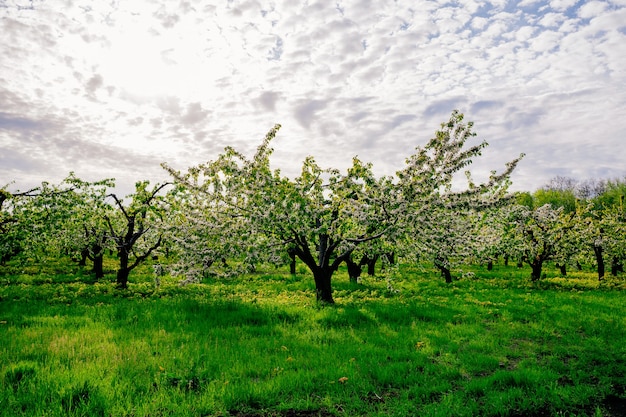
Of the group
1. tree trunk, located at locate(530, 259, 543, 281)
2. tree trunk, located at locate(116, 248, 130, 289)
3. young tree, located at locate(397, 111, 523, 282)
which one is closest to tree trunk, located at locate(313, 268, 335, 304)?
young tree, located at locate(397, 111, 523, 282)

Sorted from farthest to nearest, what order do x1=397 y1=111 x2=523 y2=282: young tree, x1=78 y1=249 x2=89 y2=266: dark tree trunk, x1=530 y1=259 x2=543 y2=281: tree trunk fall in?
1. x1=78 y1=249 x2=89 y2=266: dark tree trunk
2. x1=530 y1=259 x2=543 y2=281: tree trunk
3. x1=397 y1=111 x2=523 y2=282: young tree

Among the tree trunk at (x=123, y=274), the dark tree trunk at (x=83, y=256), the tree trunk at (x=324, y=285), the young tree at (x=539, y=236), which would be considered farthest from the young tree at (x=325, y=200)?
the dark tree trunk at (x=83, y=256)

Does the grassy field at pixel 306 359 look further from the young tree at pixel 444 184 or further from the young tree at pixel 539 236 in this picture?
the young tree at pixel 539 236

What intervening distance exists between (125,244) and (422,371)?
734 inches

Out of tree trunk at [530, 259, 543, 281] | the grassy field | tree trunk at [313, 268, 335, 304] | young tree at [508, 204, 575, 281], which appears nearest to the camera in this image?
the grassy field

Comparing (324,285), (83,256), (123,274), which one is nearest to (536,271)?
(324,285)

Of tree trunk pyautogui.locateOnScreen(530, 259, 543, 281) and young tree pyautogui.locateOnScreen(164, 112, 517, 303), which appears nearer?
young tree pyautogui.locateOnScreen(164, 112, 517, 303)

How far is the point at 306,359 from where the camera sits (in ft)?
30.4

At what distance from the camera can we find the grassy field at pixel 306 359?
7.00 m

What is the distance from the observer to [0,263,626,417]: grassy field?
7.00 meters

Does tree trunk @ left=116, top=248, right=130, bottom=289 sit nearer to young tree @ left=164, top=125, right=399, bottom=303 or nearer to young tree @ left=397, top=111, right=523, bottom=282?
young tree @ left=164, top=125, right=399, bottom=303

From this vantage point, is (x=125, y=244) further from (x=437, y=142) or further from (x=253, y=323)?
(x=437, y=142)

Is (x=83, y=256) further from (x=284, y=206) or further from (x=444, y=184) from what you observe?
(x=444, y=184)

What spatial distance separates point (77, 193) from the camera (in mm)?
18719
